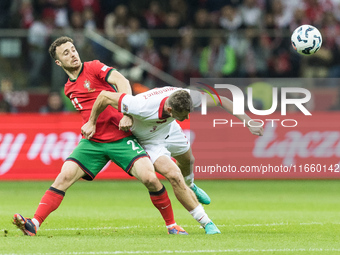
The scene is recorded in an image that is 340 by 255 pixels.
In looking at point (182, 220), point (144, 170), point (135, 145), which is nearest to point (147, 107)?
point (135, 145)

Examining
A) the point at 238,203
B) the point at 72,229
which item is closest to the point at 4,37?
the point at 238,203

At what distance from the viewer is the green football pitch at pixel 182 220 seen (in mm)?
7461

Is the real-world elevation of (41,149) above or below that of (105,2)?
below

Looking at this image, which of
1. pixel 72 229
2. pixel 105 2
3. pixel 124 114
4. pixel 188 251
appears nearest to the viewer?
pixel 188 251

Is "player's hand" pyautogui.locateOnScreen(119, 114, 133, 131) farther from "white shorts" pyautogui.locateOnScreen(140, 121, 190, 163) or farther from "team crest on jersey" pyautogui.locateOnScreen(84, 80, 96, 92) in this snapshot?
"team crest on jersey" pyautogui.locateOnScreen(84, 80, 96, 92)

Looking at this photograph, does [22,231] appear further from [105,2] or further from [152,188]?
[105,2]

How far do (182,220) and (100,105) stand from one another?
288 centimetres

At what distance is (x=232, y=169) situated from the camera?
57.7 feet

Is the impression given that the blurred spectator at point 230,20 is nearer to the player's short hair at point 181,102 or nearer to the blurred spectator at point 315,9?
the blurred spectator at point 315,9

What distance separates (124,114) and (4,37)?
10.4 meters

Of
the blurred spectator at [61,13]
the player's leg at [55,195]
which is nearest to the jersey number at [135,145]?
the player's leg at [55,195]

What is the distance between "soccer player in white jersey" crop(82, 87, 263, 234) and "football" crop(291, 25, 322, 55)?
2379mm

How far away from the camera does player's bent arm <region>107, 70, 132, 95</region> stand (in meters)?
8.70

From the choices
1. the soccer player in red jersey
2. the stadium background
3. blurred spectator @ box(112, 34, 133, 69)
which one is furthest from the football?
blurred spectator @ box(112, 34, 133, 69)
